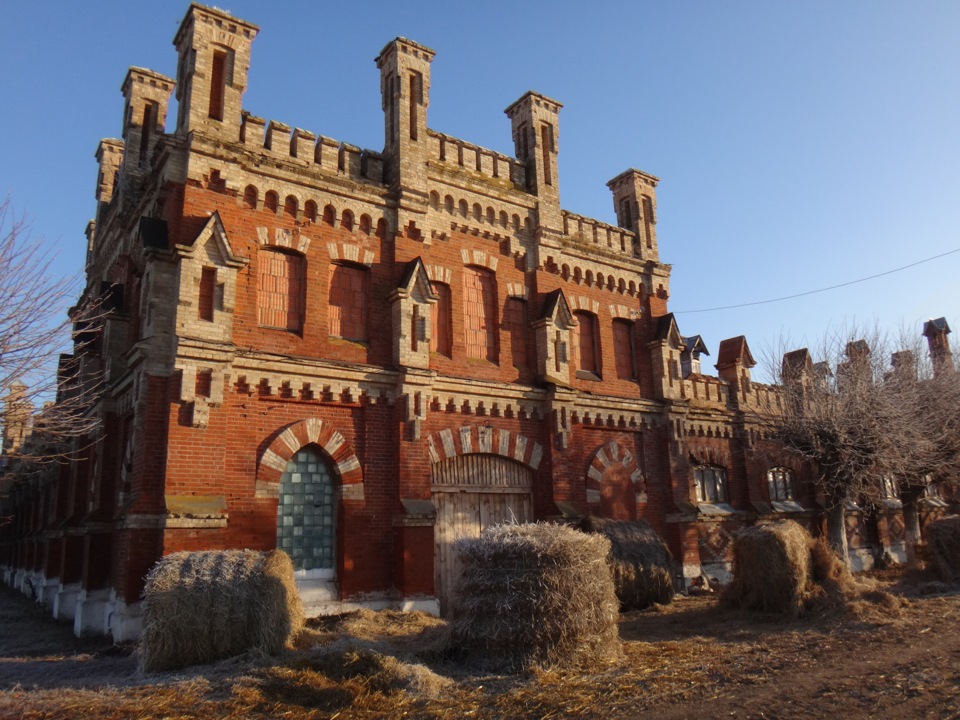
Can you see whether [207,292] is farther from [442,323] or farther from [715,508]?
[715,508]

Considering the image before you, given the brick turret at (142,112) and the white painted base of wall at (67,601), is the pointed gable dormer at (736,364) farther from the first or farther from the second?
the white painted base of wall at (67,601)

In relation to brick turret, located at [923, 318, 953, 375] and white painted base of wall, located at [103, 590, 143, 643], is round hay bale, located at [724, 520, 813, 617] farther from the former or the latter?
brick turret, located at [923, 318, 953, 375]

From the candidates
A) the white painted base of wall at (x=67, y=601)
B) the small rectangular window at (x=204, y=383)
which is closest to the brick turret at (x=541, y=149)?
the small rectangular window at (x=204, y=383)

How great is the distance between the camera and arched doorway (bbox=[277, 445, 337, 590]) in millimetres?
13930

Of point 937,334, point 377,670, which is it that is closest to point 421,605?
point 377,670

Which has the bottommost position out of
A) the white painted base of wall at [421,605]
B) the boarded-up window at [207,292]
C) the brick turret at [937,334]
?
the white painted base of wall at [421,605]

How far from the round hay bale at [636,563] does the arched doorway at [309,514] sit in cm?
592

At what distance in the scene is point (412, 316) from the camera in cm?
1584

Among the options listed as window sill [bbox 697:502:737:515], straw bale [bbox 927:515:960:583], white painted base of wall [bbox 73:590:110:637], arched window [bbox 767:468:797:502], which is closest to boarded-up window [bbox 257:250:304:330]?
white painted base of wall [bbox 73:590:110:637]

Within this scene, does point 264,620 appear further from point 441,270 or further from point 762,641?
point 441,270

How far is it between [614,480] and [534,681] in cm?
1028

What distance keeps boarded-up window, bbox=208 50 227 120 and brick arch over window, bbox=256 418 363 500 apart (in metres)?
6.64

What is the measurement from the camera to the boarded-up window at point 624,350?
67.7 feet

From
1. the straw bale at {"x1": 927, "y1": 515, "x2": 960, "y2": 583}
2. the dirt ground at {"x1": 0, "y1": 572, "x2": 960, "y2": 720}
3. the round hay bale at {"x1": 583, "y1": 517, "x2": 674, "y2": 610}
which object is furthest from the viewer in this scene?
the straw bale at {"x1": 927, "y1": 515, "x2": 960, "y2": 583}
